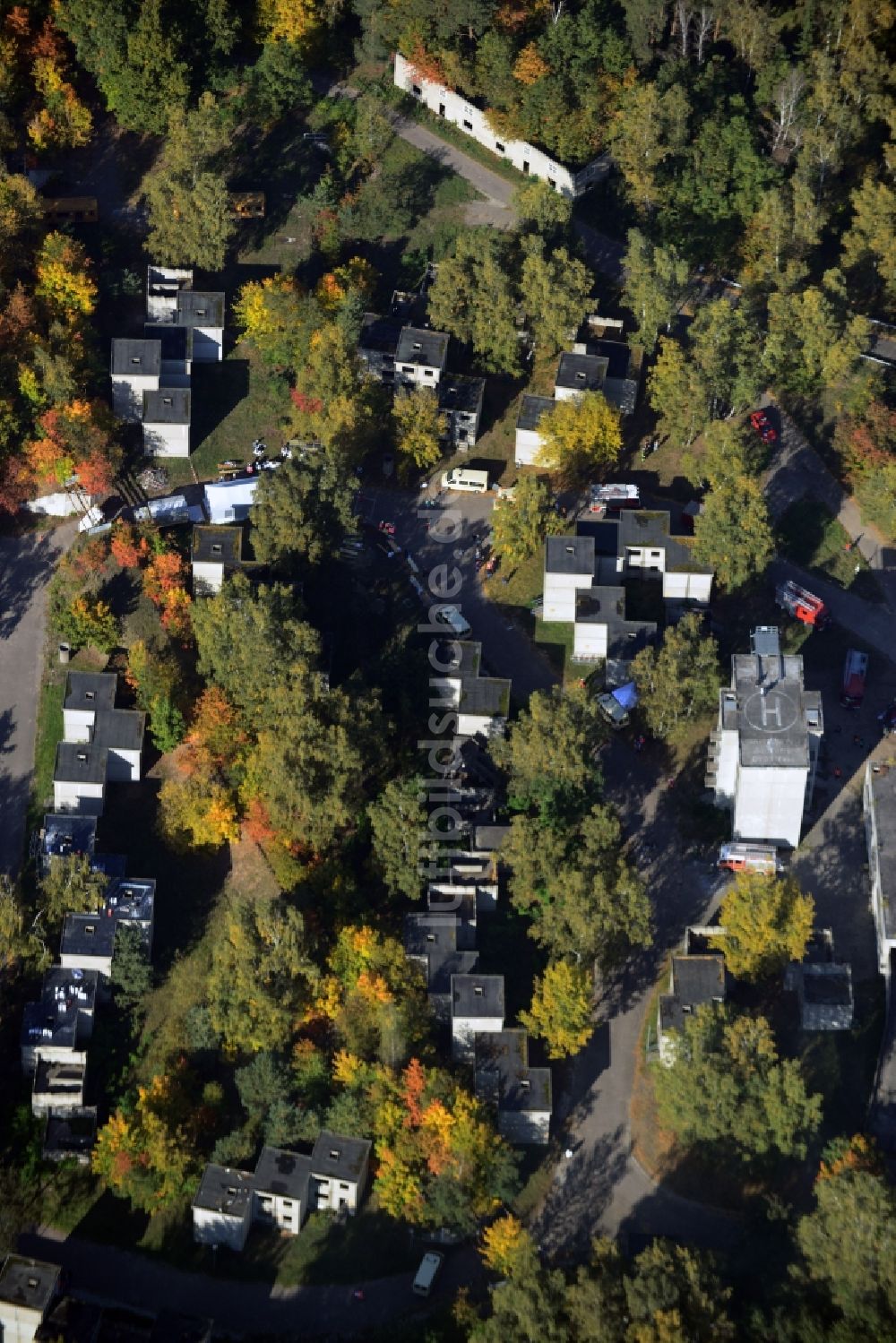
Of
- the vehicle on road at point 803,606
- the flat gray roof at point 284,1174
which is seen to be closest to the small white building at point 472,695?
the vehicle on road at point 803,606

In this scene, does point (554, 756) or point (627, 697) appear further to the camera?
point (627, 697)

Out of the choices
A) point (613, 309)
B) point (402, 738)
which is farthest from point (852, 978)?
point (613, 309)

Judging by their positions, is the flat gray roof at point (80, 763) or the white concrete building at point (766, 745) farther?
the flat gray roof at point (80, 763)

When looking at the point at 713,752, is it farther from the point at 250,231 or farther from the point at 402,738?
the point at 250,231

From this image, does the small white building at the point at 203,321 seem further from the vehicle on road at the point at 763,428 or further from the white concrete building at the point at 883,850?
the white concrete building at the point at 883,850

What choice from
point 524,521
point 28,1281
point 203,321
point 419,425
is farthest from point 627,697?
point 28,1281

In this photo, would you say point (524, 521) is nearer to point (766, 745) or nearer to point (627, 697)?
point (627, 697)
